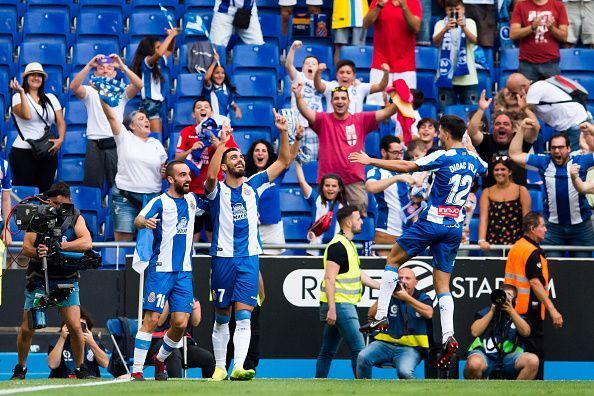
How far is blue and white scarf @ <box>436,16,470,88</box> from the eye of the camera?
18094mm

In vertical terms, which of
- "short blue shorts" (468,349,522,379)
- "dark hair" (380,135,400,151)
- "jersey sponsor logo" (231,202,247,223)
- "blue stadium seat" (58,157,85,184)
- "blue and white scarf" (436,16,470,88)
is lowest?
"short blue shorts" (468,349,522,379)

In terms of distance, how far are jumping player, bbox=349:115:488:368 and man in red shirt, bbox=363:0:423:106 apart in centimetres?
507

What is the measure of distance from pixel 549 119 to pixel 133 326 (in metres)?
6.10

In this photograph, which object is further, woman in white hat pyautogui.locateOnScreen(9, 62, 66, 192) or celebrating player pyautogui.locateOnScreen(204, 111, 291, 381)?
woman in white hat pyautogui.locateOnScreen(9, 62, 66, 192)

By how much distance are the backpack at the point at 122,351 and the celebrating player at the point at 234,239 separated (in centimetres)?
153

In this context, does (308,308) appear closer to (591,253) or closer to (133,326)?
(133,326)

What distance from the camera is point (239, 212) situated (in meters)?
13.4

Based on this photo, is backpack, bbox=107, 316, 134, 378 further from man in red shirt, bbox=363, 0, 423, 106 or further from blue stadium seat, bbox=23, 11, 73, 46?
blue stadium seat, bbox=23, 11, 73, 46

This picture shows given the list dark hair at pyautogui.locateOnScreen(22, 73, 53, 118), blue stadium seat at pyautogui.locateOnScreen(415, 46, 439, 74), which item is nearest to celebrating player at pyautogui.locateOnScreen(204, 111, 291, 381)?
dark hair at pyautogui.locateOnScreen(22, 73, 53, 118)

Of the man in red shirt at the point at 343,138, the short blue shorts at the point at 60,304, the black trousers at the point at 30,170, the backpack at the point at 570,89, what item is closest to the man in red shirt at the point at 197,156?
the man in red shirt at the point at 343,138

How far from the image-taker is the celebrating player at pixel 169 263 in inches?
514

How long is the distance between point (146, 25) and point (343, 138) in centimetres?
484

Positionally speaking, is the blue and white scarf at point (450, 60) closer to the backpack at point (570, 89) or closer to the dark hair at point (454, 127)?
the backpack at point (570, 89)

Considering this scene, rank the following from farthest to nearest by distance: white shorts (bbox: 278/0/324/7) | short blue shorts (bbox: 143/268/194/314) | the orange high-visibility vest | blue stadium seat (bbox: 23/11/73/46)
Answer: blue stadium seat (bbox: 23/11/73/46)
white shorts (bbox: 278/0/324/7)
the orange high-visibility vest
short blue shorts (bbox: 143/268/194/314)
